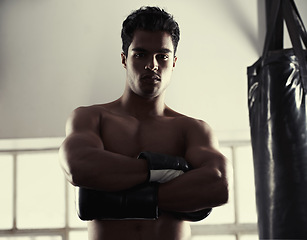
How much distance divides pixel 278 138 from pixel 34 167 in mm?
1616

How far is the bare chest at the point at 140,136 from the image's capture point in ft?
5.21

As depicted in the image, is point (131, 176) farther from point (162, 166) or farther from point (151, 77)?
point (151, 77)

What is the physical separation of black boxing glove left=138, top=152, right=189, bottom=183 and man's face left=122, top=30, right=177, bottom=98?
9.8 inches

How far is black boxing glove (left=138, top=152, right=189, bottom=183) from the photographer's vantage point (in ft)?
4.69

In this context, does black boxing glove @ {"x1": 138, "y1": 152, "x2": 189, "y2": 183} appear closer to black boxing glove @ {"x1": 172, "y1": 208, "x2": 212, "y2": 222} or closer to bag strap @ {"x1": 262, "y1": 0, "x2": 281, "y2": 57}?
black boxing glove @ {"x1": 172, "y1": 208, "x2": 212, "y2": 222}

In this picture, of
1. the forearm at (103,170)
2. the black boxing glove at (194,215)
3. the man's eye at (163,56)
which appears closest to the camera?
the forearm at (103,170)

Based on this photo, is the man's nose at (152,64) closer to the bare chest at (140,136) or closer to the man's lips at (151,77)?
the man's lips at (151,77)

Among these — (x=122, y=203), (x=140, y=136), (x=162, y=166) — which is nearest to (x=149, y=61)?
(x=140, y=136)

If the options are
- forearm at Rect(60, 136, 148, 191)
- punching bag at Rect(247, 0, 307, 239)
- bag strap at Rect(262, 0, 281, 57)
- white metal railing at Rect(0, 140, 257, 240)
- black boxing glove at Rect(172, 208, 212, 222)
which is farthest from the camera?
white metal railing at Rect(0, 140, 257, 240)

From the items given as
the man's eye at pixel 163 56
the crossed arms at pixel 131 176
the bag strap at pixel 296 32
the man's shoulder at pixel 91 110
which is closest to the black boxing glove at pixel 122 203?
the crossed arms at pixel 131 176

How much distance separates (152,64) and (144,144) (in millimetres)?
254

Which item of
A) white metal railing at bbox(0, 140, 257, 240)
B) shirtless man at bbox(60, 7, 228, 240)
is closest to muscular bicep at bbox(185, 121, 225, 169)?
shirtless man at bbox(60, 7, 228, 240)

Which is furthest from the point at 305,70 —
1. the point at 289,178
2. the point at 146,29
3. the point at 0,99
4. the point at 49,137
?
the point at 0,99

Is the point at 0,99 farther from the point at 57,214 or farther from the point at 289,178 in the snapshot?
the point at 289,178
